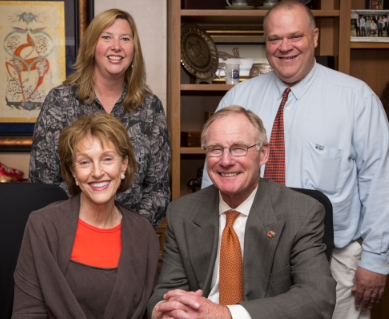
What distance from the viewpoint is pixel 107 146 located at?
156 cm

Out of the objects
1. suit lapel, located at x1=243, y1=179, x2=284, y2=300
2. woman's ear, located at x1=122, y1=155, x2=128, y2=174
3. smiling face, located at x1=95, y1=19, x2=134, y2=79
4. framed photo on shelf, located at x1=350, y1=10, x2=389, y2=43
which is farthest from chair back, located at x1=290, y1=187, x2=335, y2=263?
framed photo on shelf, located at x1=350, y1=10, x2=389, y2=43

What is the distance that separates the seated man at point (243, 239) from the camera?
1434mm

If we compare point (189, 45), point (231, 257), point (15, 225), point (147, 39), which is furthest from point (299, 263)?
point (147, 39)

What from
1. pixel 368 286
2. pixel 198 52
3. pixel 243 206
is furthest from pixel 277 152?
pixel 198 52

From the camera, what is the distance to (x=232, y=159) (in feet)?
5.02

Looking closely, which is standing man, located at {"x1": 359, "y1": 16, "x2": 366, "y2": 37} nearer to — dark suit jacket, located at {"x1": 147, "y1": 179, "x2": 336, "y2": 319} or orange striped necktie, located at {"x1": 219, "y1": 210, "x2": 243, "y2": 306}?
dark suit jacket, located at {"x1": 147, "y1": 179, "x2": 336, "y2": 319}

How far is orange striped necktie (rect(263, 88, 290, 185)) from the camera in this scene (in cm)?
193

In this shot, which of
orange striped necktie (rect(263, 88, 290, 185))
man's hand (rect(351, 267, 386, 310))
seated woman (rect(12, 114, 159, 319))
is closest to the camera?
seated woman (rect(12, 114, 159, 319))

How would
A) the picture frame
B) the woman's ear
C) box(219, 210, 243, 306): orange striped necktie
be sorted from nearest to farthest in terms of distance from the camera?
box(219, 210, 243, 306): orange striped necktie < the woman's ear < the picture frame

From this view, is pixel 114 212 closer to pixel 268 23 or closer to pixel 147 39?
pixel 268 23

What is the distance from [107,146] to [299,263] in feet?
2.62

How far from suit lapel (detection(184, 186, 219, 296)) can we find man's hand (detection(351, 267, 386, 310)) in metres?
0.72

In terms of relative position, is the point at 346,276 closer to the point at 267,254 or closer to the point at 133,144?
the point at 267,254

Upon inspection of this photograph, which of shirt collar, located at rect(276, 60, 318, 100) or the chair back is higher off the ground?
shirt collar, located at rect(276, 60, 318, 100)
